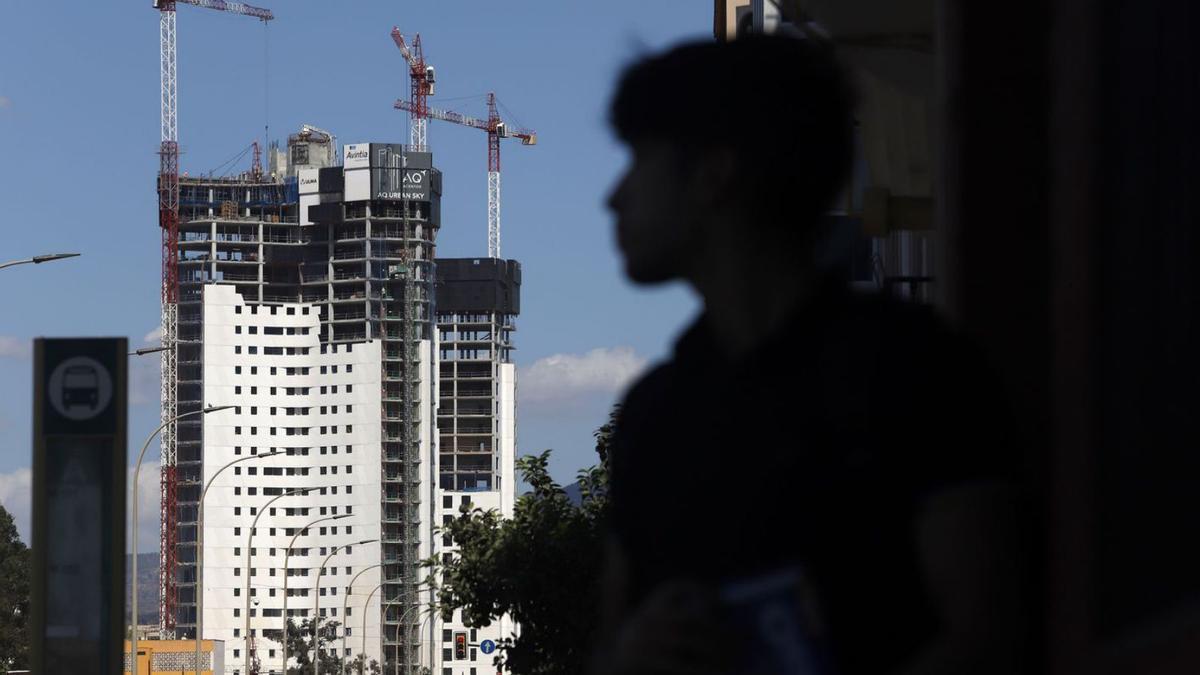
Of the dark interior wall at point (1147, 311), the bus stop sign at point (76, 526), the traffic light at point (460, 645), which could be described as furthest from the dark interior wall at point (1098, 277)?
the traffic light at point (460, 645)

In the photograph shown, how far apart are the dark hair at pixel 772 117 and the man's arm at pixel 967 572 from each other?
0.38 meters

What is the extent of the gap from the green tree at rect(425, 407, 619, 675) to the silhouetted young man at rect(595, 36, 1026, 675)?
1906 cm

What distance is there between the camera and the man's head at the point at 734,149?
2.04 metres

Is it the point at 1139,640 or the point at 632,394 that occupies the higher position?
the point at 632,394

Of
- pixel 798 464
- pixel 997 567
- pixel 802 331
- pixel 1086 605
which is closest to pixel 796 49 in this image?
pixel 802 331

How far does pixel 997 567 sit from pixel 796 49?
58 centimetres

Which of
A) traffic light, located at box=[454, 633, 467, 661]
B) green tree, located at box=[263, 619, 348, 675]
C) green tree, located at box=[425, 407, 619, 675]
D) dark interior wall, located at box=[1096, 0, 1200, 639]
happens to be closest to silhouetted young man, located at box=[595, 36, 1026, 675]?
dark interior wall, located at box=[1096, 0, 1200, 639]

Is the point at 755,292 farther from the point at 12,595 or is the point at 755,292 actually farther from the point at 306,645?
the point at 306,645

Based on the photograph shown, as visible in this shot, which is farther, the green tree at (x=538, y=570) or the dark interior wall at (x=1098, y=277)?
the green tree at (x=538, y=570)

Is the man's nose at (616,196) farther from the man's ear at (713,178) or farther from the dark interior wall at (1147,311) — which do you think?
the dark interior wall at (1147,311)

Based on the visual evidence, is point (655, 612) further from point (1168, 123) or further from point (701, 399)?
point (1168, 123)

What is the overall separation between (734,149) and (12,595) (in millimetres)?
89115

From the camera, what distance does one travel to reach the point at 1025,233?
2.97m

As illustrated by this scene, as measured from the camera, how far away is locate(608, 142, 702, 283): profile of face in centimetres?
210
